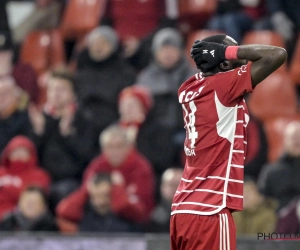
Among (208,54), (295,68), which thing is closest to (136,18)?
(295,68)

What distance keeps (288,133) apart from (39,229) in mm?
2372

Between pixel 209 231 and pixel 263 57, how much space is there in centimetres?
90

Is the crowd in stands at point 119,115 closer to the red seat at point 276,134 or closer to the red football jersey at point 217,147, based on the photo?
the red seat at point 276,134

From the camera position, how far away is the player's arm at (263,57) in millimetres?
4094

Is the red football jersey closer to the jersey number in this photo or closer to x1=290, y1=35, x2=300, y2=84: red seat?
the jersey number

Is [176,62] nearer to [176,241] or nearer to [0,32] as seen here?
[0,32]

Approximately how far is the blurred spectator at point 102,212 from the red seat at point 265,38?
2472mm

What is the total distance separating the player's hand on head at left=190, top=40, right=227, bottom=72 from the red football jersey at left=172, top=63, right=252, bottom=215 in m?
0.08

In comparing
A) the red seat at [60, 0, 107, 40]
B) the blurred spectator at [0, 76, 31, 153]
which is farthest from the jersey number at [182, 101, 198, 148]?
the red seat at [60, 0, 107, 40]

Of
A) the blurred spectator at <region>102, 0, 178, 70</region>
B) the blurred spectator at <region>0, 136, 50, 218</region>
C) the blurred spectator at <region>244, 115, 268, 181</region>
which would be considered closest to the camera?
the blurred spectator at <region>244, 115, 268, 181</region>

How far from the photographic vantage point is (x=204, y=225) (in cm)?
424

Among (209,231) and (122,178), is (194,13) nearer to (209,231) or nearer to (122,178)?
(122,178)

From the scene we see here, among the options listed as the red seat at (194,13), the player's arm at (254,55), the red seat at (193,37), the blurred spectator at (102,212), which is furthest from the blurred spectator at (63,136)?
the player's arm at (254,55)

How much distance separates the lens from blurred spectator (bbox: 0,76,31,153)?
28.5 ft
